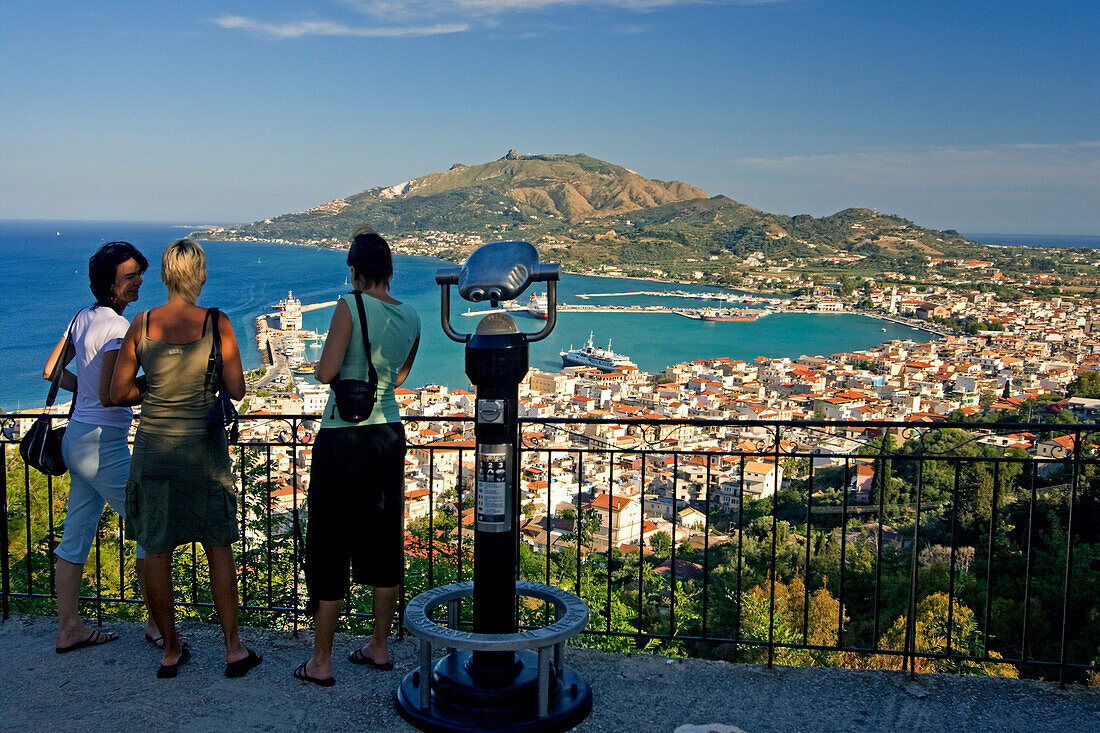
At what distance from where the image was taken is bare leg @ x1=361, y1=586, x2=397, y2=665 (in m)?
3.02

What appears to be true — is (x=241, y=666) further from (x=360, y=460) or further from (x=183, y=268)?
(x=183, y=268)

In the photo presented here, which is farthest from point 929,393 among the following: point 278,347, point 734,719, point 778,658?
point 734,719

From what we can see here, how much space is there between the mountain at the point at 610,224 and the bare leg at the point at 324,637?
9321 centimetres

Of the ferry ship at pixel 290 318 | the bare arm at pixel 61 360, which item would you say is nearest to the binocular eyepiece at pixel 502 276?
the bare arm at pixel 61 360

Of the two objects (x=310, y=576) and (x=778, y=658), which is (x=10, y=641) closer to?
(x=310, y=576)

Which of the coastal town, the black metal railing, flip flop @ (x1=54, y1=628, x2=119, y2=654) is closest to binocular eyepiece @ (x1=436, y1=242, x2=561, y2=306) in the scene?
the black metal railing

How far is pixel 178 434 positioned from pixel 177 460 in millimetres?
88

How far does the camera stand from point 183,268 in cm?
268

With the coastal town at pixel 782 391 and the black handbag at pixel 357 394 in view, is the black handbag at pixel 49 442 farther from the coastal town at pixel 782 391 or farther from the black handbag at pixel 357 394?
the coastal town at pixel 782 391

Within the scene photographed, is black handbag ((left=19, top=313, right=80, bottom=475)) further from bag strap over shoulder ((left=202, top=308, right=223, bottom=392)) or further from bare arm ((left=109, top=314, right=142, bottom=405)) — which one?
bag strap over shoulder ((left=202, top=308, right=223, bottom=392))

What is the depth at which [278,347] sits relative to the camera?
4938 cm

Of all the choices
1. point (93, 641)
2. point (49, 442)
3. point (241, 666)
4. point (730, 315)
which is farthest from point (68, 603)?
point (730, 315)

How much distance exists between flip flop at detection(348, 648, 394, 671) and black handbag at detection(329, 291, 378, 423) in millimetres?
1018

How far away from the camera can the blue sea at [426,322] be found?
5347 centimetres
